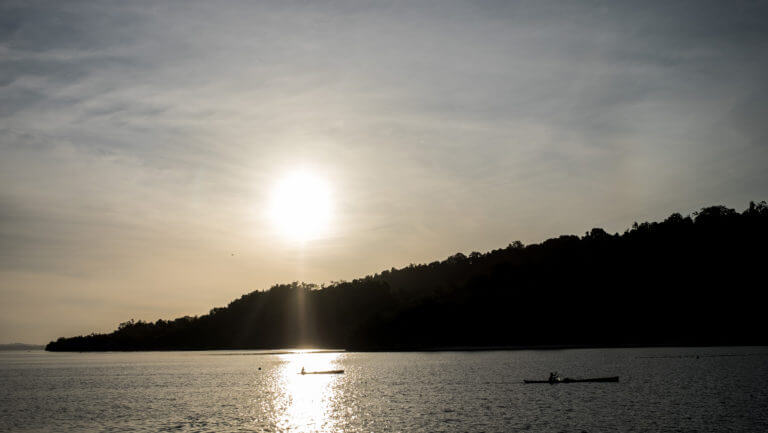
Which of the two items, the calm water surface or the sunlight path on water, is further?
the sunlight path on water

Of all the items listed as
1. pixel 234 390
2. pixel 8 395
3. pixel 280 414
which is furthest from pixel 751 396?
pixel 8 395

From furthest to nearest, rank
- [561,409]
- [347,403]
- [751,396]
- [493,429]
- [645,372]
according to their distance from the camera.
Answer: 1. [645,372]
2. [347,403]
3. [751,396]
4. [561,409]
5. [493,429]

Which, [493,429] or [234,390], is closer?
[493,429]

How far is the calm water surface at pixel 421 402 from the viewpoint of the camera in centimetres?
6209

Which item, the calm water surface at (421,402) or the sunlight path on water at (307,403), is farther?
the sunlight path on water at (307,403)

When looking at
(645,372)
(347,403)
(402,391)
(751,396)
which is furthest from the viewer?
(645,372)

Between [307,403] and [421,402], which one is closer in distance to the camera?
[421,402]

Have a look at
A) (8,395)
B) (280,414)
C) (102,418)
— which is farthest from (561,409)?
(8,395)

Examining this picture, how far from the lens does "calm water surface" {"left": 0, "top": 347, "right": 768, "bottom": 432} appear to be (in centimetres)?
6209

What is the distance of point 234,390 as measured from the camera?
106 meters

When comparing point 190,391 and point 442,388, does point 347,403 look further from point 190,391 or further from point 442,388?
point 190,391

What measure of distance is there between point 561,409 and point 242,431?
111 feet

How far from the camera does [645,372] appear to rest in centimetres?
11431

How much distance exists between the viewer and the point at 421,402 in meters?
80.2
